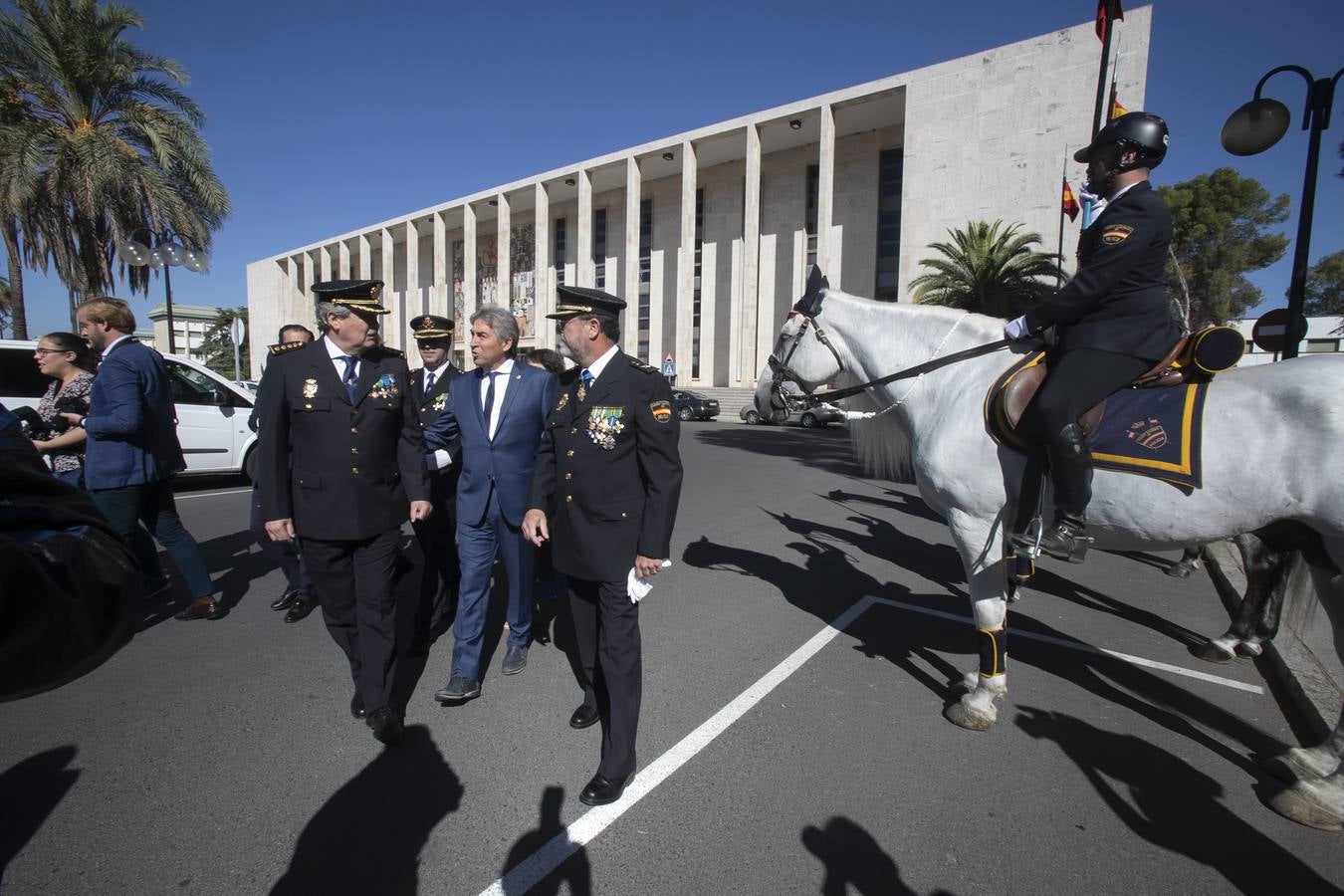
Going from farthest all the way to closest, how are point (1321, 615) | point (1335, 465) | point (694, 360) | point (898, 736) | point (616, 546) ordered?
1. point (694, 360)
2. point (1321, 615)
3. point (898, 736)
4. point (616, 546)
5. point (1335, 465)

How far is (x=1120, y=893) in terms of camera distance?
7.29ft

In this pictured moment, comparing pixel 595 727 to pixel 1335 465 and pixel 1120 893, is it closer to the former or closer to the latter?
pixel 1120 893

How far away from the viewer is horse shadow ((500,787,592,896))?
7.14 feet

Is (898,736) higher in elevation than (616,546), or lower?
lower

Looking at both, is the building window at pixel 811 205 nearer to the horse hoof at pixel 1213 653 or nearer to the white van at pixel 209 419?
the white van at pixel 209 419

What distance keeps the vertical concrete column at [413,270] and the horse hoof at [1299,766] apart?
181 ft

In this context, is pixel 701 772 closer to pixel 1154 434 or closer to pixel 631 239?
pixel 1154 434

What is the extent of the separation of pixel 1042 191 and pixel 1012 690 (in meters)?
27.7

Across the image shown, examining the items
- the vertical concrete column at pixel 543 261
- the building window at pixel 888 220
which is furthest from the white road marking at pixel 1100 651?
the vertical concrete column at pixel 543 261

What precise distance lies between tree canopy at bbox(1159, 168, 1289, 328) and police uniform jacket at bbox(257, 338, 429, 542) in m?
45.2

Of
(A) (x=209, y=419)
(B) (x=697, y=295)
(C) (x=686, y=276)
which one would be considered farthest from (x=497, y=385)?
(B) (x=697, y=295)

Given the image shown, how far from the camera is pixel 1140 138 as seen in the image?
2.94 m

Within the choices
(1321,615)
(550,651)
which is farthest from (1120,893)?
(1321,615)

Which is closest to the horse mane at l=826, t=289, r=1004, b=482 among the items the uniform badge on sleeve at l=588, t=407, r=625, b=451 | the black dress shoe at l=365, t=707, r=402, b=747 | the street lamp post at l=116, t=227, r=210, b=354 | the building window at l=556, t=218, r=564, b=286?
the uniform badge on sleeve at l=588, t=407, r=625, b=451
